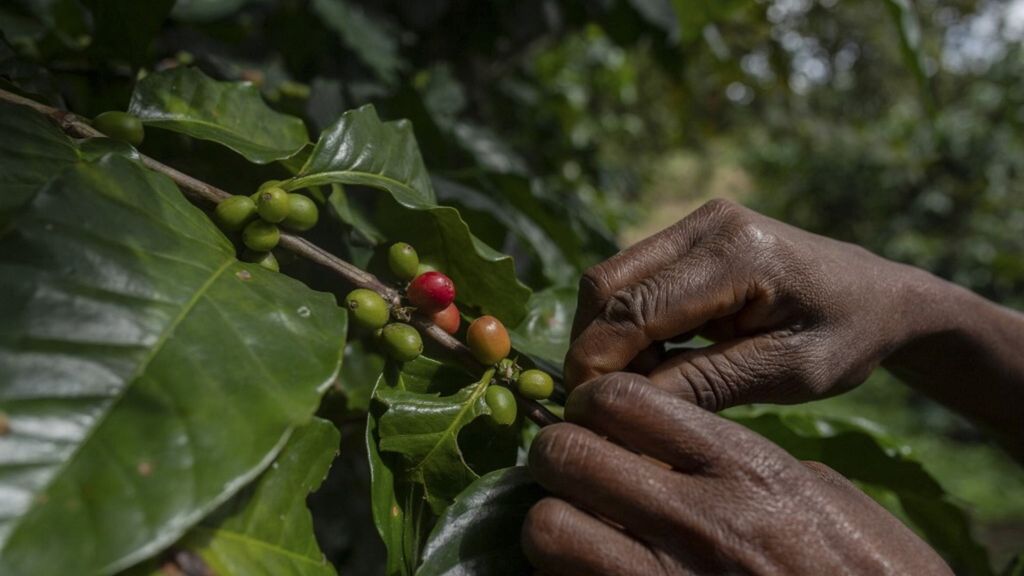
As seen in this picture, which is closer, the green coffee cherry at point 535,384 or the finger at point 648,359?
the green coffee cherry at point 535,384

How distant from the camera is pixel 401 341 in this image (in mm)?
1058

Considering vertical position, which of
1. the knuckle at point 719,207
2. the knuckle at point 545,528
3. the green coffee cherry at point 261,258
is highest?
the knuckle at point 719,207

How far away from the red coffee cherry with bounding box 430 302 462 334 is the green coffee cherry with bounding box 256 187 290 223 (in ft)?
0.83

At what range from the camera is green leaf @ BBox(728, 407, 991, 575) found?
1.47 metres

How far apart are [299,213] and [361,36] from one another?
1438 millimetres

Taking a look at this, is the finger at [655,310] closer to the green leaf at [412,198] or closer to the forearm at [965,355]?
the green leaf at [412,198]

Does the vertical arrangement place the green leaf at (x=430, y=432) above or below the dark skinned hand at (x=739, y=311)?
below

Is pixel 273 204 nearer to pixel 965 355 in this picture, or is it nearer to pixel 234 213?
pixel 234 213

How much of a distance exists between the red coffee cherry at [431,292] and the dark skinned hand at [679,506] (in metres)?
0.25

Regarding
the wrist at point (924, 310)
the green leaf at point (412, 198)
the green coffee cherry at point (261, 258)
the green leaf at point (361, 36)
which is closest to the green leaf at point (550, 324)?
the green leaf at point (412, 198)

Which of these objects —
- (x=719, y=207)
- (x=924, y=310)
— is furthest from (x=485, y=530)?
(x=924, y=310)

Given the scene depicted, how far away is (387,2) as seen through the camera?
2.78 m

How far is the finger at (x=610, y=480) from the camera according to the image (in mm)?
913

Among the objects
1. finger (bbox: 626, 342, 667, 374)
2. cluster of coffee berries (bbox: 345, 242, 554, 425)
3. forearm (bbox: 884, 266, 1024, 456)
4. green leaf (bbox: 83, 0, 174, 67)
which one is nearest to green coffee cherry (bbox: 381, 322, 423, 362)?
cluster of coffee berries (bbox: 345, 242, 554, 425)
